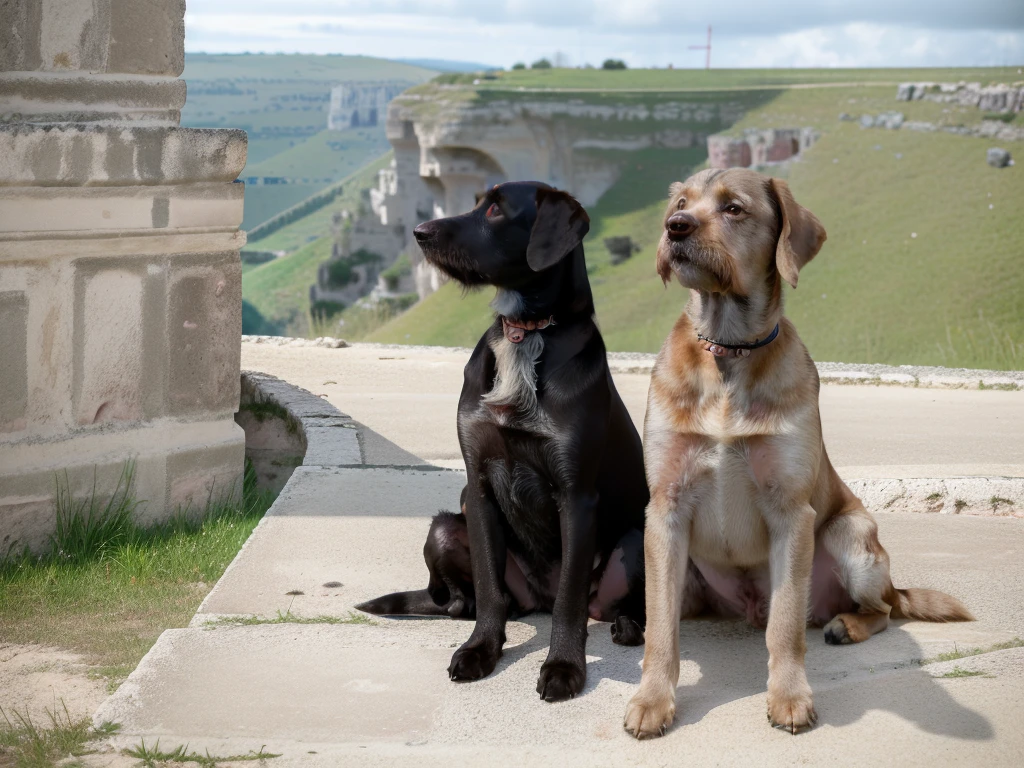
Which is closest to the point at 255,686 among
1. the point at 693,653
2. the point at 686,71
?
the point at 693,653

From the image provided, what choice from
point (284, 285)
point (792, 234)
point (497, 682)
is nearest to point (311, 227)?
point (284, 285)

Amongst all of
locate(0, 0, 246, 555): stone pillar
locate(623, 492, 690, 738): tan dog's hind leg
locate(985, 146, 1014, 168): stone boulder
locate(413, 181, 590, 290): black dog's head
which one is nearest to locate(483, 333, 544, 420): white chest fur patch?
locate(413, 181, 590, 290): black dog's head

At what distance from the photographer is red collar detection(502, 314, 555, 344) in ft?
12.9

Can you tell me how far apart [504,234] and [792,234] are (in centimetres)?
98

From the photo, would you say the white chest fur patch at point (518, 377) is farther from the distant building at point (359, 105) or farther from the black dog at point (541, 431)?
the distant building at point (359, 105)

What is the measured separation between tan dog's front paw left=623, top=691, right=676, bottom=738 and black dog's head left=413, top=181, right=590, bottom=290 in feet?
4.73

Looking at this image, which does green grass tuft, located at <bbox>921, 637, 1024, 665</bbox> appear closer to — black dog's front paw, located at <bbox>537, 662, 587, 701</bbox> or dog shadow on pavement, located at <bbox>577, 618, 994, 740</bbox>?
dog shadow on pavement, located at <bbox>577, 618, 994, 740</bbox>

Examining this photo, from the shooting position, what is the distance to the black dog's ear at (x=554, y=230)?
12.4 feet

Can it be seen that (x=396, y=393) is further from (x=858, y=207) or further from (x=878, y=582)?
(x=858, y=207)

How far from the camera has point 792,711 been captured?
3.37m

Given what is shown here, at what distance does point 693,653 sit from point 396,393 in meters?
6.20

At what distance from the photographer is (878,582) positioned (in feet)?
12.9

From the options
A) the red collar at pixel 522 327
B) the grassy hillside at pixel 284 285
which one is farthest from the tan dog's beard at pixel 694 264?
the grassy hillside at pixel 284 285

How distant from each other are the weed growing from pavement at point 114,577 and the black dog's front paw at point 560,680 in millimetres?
1624
